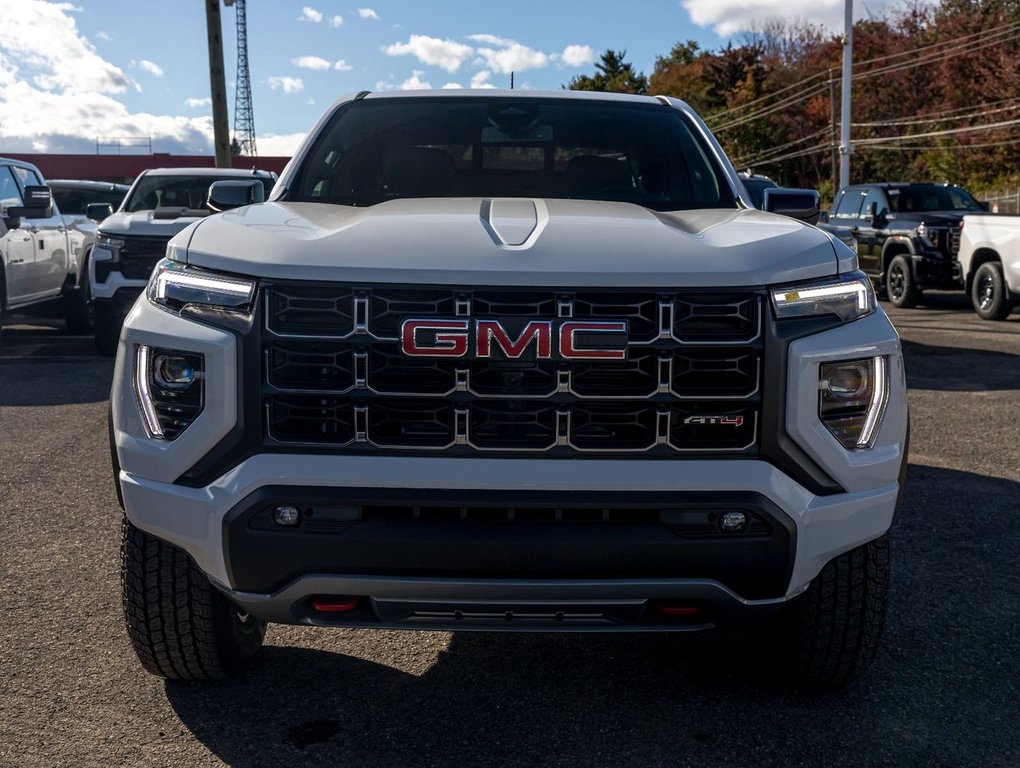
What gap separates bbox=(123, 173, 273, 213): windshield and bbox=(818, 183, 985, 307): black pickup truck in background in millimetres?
8513

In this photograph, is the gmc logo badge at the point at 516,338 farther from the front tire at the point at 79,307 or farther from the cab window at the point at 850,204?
A: the cab window at the point at 850,204

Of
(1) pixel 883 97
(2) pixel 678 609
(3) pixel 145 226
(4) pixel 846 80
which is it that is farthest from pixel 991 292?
(1) pixel 883 97

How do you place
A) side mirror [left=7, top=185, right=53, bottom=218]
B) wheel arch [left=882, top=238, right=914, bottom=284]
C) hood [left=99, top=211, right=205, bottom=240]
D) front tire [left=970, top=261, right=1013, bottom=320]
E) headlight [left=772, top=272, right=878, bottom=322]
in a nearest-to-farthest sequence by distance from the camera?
headlight [left=772, top=272, right=878, bottom=322]
hood [left=99, top=211, right=205, bottom=240]
side mirror [left=7, top=185, right=53, bottom=218]
front tire [left=970, top=261, right=1013, bottom=320]
wheel arch [left=882, top=238, right=914, bottom=284]

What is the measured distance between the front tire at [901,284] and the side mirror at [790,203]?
525 inches

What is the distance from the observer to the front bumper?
9.41 ft

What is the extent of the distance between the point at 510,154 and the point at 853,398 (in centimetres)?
204

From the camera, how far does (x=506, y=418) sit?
9.63 ft

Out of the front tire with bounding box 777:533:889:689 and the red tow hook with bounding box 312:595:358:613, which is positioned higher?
the red tow hook with bounding box 312:595:358:613

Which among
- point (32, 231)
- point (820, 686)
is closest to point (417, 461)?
point (820, 686)

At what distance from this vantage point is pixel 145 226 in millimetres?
11023

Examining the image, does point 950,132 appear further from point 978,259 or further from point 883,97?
point 978,259

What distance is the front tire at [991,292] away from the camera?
594 inches

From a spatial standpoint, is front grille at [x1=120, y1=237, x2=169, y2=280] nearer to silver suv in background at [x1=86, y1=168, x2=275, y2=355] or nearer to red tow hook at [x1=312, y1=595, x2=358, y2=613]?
silver suv in background at [x1=86, y1=168, x2=275, y2=355]

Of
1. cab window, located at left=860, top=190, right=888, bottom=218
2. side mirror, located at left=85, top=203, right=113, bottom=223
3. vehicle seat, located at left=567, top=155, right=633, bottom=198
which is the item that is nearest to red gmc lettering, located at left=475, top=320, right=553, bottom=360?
vehicle seat, located at left=567, top=155, right=633, bottom=198
